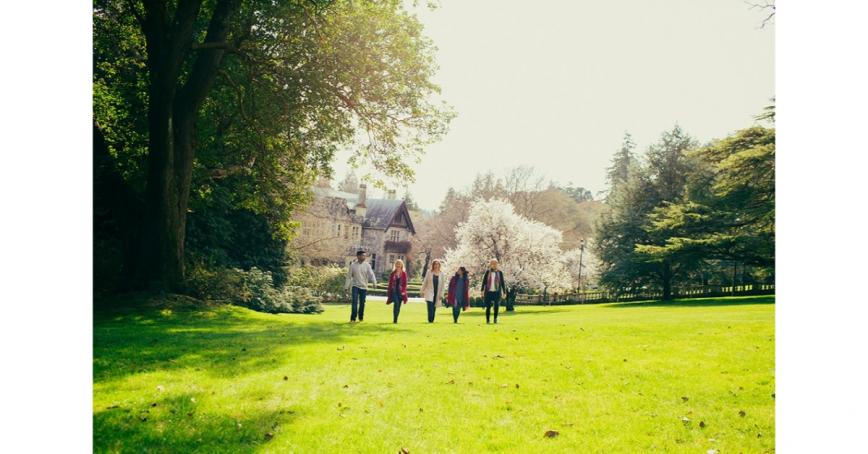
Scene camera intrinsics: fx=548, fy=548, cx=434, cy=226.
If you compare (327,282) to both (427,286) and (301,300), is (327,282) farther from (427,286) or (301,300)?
(427,286)

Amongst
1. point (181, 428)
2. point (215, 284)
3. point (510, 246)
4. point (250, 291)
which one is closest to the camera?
point (181, 428)

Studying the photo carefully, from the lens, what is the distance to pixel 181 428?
13.5 feet

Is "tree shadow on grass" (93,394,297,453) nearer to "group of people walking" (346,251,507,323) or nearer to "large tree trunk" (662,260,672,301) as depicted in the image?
"group of people walking" (346,251,507,323)

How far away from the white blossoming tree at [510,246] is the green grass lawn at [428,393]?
2285 cm

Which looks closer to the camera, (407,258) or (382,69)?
(382,69)

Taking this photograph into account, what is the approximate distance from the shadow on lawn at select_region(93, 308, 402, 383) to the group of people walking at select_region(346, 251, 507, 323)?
137cm

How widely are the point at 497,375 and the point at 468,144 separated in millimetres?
7195

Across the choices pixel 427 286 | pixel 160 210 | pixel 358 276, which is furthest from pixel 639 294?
pixel 160 210

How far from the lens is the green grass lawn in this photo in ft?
13.3

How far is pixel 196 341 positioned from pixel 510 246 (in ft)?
82.7

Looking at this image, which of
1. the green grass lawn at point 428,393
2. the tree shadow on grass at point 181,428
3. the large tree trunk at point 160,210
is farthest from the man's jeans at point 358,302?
the tree shadow on grass at point 181,428

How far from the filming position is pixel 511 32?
827 centimetres
